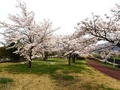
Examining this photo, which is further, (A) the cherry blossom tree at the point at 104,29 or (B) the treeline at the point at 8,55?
(B) the treeline at the point at 8,55

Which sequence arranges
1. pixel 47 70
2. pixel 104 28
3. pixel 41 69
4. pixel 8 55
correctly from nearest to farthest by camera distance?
pixel 104 28 → pixel 47 70 → pixel 41 69 → pixel 8 55

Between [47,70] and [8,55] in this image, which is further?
[8,55]

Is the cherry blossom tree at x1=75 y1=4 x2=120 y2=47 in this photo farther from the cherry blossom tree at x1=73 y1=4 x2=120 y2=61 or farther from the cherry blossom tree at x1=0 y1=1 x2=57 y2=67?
the cherry blossom tree at x1=0 y1=1 x2=57 y2=67

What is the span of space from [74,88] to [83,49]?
3.06m

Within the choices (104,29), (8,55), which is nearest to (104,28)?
(104,29)

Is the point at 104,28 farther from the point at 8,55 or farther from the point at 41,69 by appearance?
the point at 8,55

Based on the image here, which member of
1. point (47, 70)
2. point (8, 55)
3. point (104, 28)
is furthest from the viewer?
point (8, 55)

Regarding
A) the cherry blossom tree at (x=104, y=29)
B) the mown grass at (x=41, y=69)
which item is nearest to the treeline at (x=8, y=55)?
the mown grass at (x=41, y=69)

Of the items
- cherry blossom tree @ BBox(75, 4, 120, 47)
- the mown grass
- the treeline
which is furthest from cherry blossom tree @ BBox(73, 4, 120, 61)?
the treeline

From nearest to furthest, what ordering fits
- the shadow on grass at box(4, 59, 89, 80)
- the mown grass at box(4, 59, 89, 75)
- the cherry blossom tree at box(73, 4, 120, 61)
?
the cherry blossom tree at box(73, 4, 120, 61), the shadow on grass at box(4, 59, 89, 80), the mown grass at box(4, 59, 89, 75)

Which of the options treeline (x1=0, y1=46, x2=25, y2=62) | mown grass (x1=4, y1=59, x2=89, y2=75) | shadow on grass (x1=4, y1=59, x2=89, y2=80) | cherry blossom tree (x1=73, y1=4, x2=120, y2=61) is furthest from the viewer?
treeline (x1=0, y1=46, x2=25, y2=62)

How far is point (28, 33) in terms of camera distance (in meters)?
26.3

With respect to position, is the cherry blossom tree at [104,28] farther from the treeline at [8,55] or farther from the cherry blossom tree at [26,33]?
the treeline at [8,55]

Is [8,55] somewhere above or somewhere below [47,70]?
above
